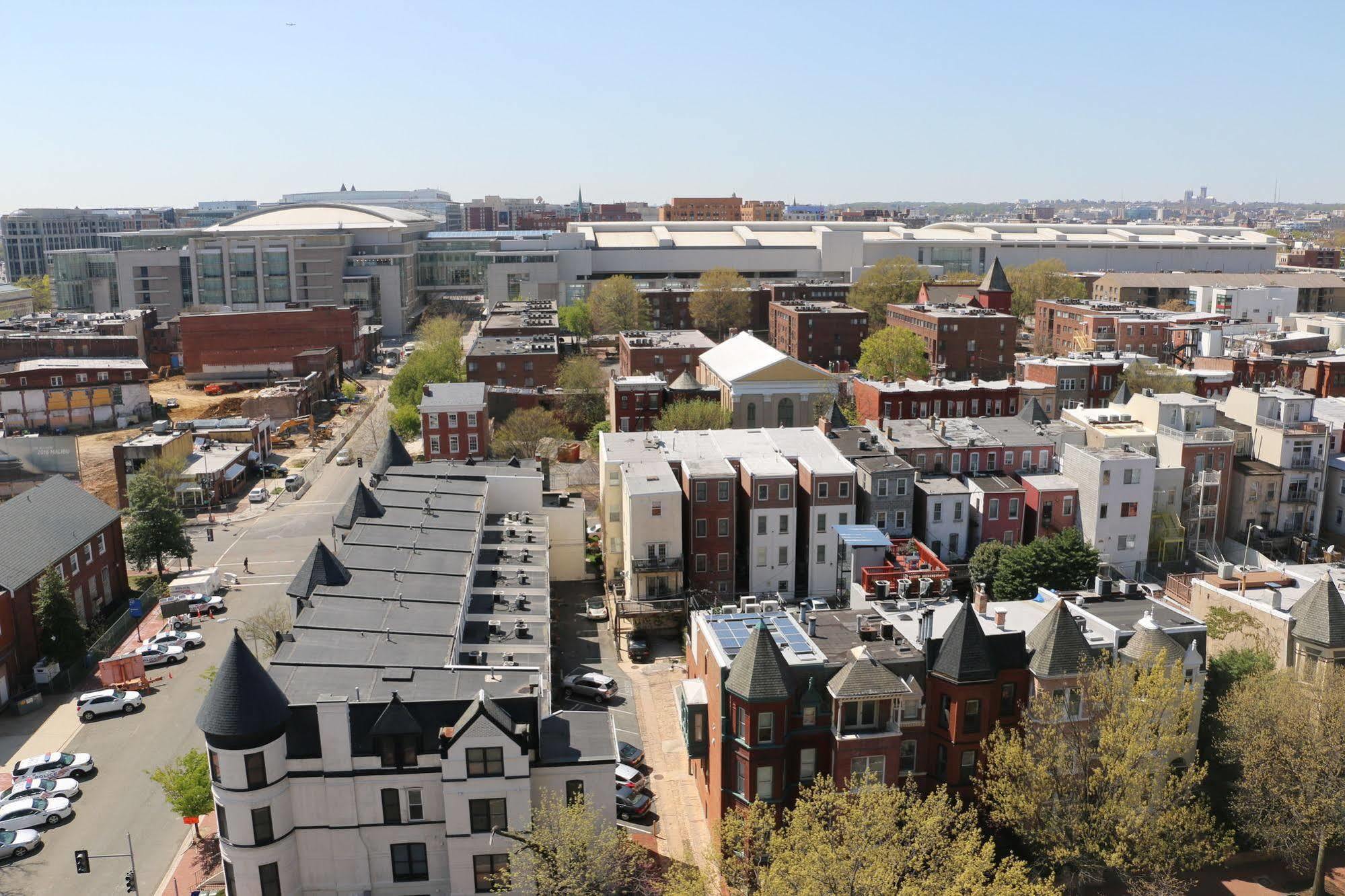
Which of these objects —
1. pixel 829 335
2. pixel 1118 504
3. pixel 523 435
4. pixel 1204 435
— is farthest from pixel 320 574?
pixel 829 335

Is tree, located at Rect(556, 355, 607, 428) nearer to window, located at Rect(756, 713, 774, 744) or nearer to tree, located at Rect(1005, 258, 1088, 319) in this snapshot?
window, located at Rect(756, 713, 774, 744)

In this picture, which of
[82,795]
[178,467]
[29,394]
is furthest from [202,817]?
[29,394]

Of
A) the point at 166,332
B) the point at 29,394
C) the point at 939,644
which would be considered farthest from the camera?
the point at 166,332

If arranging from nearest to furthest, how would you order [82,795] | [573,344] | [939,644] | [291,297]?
[939,644], [82,795], [573,344], [291,297]

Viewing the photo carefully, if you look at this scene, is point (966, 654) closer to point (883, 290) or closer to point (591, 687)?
point (591, 687)

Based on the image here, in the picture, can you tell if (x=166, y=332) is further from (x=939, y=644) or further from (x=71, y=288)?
(x=939, y=644)

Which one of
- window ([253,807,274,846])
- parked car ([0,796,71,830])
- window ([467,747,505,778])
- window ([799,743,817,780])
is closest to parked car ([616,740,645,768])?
window ([799,743,817,780])

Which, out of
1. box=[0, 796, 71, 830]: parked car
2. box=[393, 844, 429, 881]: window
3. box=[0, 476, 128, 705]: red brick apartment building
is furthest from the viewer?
box=[0, 476, 128, 705]: red brick apartment building
